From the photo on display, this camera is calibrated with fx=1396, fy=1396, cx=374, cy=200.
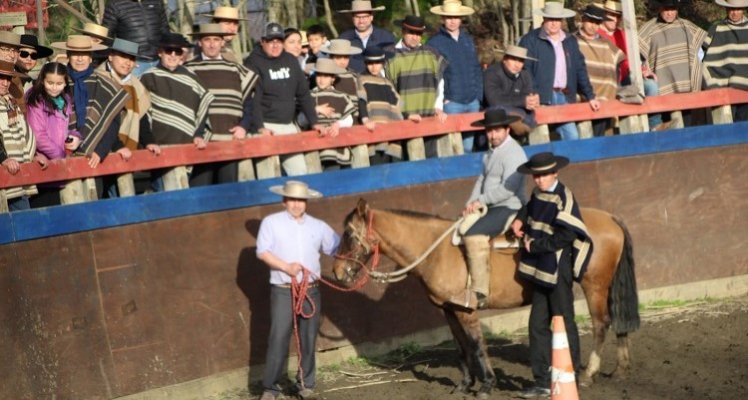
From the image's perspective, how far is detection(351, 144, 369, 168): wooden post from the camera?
12.4 metres

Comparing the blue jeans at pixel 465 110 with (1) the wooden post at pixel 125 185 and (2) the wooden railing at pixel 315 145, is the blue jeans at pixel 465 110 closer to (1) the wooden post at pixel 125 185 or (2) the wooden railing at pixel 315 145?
(2) the wooden railing at pixel 315 145

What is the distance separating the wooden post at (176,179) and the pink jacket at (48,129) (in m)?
0.78

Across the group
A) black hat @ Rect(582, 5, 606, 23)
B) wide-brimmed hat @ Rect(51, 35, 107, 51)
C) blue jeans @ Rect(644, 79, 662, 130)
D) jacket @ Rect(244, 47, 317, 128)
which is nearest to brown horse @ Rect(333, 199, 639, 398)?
jacket @ Rect(244, 47, 317, 128)

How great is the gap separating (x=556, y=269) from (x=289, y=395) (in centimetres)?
238

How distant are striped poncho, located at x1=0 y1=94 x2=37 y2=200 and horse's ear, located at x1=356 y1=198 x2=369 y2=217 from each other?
2425 millimetres

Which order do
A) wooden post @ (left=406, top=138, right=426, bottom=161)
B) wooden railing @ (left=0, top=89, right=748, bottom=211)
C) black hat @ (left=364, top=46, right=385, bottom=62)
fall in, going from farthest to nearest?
1. black hat @ (left=364, top=46, right=385, bottom=62)
2. wooden post @ (left=406, top=138, right=426, bottom=161)
3. wooden railing @ (left=0, top=89, right=748, bottom=211)

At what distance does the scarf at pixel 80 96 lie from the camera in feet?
35.9

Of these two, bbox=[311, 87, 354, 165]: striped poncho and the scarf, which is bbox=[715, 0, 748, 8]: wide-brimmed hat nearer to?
bbox=[311, 87, 354, 165]: striped poncho

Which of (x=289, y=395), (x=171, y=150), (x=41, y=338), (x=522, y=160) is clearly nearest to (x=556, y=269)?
(x=522, y=160)

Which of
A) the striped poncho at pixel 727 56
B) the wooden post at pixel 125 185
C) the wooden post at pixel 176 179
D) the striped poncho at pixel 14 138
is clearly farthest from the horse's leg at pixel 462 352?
the striped poncho at pixel 727 56

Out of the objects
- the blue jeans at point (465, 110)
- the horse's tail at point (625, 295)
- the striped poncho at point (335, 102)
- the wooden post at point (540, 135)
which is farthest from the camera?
the wooden post at point (540, 135)


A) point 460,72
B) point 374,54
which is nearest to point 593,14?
point 460,72

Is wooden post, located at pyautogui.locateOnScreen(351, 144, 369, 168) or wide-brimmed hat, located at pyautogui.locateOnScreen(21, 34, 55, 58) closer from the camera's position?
wide-brimmed hat, located at pyautogui.locateOnScreen(21, 34, 55, 58)

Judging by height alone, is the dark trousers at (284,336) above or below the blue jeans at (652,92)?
below
